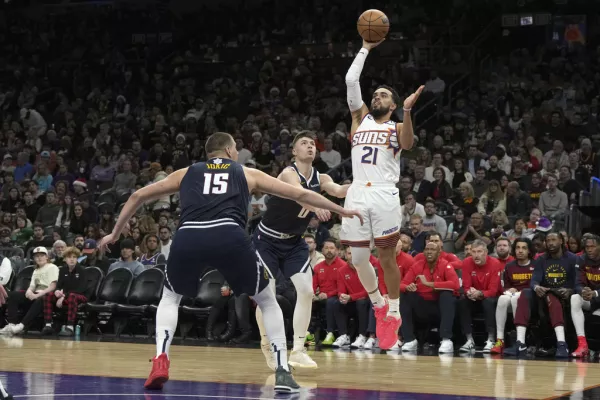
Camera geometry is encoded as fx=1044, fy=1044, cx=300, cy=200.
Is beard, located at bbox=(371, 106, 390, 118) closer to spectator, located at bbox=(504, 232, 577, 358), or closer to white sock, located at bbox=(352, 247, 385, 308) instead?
white sock, located at bbox=(352, 247, 385, 308)

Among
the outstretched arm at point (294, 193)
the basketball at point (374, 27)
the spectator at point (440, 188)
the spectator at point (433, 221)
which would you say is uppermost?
the basketball at point (374, 27)

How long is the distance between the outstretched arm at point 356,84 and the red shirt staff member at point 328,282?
4.07 meters

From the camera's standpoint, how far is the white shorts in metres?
9.37

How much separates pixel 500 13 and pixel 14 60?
12.7 meters

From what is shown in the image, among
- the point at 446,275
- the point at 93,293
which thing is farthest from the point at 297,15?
the point at 446,275

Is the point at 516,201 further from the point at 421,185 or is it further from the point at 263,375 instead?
the point at 263,375

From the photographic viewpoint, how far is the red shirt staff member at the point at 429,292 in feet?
41.2

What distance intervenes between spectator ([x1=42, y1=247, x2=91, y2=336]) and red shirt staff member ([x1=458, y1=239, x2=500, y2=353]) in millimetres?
5527

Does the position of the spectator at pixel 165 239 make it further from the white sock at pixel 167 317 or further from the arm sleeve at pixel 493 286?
the white sock at pixel 167 317

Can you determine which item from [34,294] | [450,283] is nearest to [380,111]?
[450,283]

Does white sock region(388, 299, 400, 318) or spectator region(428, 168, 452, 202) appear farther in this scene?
spectator region(428, 168, 452, 202)

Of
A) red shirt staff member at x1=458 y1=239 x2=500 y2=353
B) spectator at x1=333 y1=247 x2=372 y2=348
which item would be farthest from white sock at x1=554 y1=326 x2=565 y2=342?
spectator at x1=333 y1=247 x2=372 y2=348

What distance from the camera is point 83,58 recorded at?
26875 mm

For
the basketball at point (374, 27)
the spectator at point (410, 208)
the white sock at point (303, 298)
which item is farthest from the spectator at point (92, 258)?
the basketball at point (374, 27)
